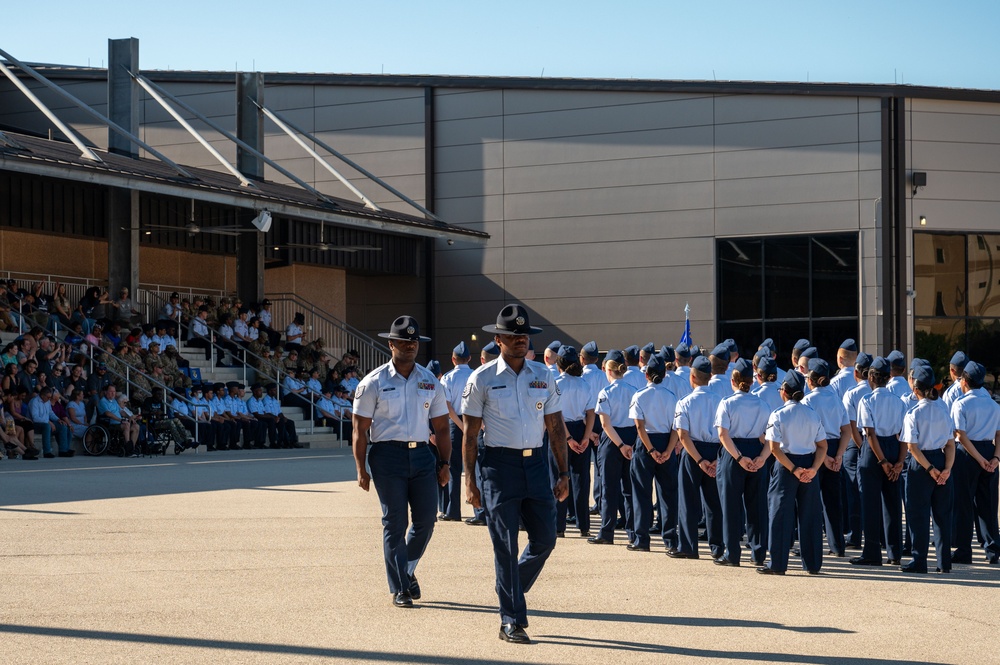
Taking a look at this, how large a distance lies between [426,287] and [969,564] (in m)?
28.3

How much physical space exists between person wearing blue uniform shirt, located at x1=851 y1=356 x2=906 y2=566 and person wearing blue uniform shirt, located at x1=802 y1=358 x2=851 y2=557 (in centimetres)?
19

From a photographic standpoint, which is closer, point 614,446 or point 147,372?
point 614,446

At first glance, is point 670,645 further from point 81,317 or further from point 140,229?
point 140,229

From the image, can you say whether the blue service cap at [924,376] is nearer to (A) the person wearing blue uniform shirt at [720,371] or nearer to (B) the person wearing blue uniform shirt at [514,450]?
(A) the person wearing blue uniform shirt at [720,371]

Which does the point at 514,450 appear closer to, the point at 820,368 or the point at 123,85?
the point at 820,368

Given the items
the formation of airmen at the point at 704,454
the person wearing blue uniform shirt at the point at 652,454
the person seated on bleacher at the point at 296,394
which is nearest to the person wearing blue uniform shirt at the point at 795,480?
the formation of airmen at the point at 704,454

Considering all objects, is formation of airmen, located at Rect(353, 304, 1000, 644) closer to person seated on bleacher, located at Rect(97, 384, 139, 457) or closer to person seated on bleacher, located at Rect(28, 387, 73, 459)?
person seated on bleacher, located at Rect(97, 384, 139, 457)

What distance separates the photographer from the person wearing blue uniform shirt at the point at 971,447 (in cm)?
1077

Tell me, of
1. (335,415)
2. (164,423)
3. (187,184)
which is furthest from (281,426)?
(187,184)

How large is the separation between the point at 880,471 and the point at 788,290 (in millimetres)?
23660

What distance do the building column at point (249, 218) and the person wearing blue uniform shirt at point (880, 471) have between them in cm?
2476

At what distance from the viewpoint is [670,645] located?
23.2ft

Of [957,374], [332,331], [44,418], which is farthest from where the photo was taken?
[332,331]

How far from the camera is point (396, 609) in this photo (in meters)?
8.02
